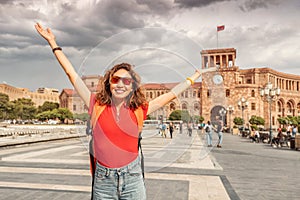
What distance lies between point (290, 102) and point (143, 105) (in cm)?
9863

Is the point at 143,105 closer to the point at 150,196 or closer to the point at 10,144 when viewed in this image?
the point at 150,196

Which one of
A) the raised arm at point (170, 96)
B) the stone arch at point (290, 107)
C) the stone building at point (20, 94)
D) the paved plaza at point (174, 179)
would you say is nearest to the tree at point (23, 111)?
the stone building at point (20, 94)

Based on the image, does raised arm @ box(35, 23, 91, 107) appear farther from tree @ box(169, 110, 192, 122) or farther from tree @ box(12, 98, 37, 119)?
tree @ box(12, 98, 37, 119)

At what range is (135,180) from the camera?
89.4 inches

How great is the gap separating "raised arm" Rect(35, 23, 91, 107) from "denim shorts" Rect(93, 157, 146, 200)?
0.56m

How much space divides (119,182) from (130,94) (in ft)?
2.20

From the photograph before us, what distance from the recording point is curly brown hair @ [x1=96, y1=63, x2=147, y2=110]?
224 centimetres

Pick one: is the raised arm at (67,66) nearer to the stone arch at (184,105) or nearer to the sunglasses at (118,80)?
the sunglasses at (118,80)

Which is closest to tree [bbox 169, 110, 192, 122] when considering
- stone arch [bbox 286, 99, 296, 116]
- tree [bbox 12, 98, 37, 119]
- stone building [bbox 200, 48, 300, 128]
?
stone building [bbox 200, 48, 300, 128]

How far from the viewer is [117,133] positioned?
7.00 ft

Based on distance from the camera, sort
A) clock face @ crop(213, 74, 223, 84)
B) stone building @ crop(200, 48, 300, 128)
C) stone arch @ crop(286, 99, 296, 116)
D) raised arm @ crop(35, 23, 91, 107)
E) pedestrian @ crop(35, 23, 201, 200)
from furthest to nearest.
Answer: stone arch @ crop(286, 99, 296, 116) < stone building @ crop(200, 48, 300, 128) < clock face @ crop(213, 74, 223, 84) < raised arm @ crop(35, 23, 91, 107) < pedestrian @ crop(35, 23, 201, 200)

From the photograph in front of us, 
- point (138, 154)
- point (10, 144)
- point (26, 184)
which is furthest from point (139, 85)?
point (10, 144)

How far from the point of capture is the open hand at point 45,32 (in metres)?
2.51

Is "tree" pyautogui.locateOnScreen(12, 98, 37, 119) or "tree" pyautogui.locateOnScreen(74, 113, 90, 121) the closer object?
"tree" pyautogui.locateOnScreen(74, 113, 90, 121)
